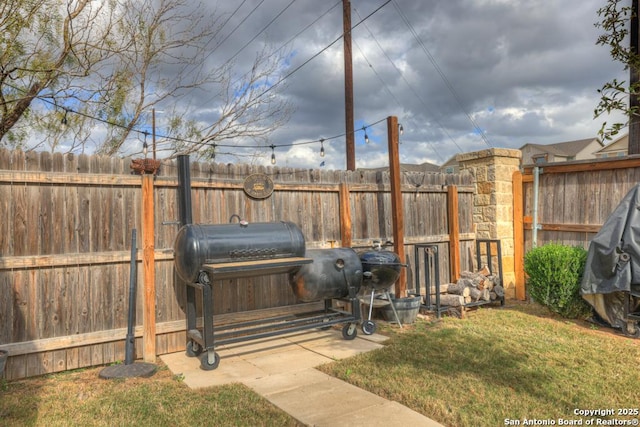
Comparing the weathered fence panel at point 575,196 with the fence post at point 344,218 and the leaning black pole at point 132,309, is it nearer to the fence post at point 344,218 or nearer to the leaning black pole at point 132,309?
→ the fence post at point 344,218

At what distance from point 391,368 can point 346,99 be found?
8661 mm

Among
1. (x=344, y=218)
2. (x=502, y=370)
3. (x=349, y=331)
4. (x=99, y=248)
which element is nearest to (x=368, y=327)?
(x=349, y=331)

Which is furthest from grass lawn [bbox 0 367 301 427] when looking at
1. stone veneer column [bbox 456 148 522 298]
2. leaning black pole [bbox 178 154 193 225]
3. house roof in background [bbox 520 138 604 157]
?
house roof in background [bbox 520 138 604 157]

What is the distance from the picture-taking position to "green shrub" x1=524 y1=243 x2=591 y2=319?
6355mm

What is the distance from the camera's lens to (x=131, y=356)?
4.86m

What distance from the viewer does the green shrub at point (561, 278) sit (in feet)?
20.9

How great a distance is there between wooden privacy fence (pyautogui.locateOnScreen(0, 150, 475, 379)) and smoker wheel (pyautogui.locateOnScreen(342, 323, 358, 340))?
90 centimetres

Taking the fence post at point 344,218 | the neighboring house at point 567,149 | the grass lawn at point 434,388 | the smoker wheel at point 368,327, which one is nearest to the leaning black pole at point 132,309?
the grass lawn at point 434,388

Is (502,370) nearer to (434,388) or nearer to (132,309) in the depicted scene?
(434,388)

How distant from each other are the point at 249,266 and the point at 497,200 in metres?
5.07

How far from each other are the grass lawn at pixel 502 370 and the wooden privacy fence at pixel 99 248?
203 cm

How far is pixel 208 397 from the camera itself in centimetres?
394

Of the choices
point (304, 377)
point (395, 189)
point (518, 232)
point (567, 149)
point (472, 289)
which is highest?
point (567, 149)

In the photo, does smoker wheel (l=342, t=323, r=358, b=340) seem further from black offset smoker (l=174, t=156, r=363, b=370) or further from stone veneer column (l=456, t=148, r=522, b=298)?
stone veneer column (l=456, t=148, r=522, b=298)
